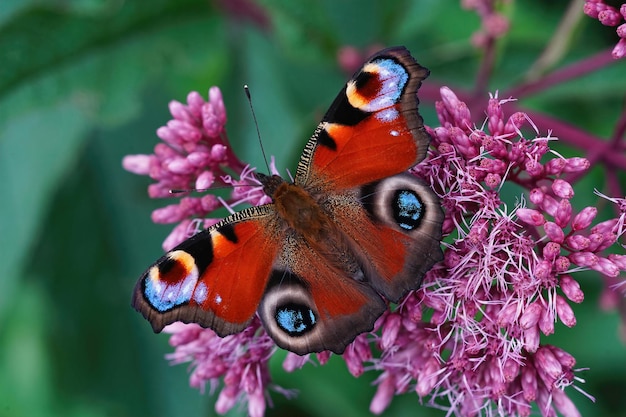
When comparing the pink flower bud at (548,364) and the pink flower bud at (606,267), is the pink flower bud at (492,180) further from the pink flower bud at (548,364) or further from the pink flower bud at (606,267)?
the pink flower bud at (548,364)

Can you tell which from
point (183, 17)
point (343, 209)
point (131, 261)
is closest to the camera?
point (343, 209)

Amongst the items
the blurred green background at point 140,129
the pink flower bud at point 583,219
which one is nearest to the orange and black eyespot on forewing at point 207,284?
the pink flower bud at point 583,219

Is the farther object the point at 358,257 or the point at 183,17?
the point at 183,17

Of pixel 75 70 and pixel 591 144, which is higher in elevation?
pixel 75 70

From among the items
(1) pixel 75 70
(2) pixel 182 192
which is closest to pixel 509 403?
(2) pixel 182 192

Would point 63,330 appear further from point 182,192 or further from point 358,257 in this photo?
point 358,257

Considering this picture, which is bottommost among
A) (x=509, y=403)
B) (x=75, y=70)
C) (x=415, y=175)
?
(x=509, y=403)

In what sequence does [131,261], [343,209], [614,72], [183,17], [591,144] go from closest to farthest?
[343,209]
[591,144]
[614,72]
[183,17]
[131,261]

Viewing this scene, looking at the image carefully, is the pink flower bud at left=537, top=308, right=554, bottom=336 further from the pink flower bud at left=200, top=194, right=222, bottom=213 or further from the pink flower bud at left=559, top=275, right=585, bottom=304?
the pink flower bud at left=200, top=194, right=222, bottom=213
